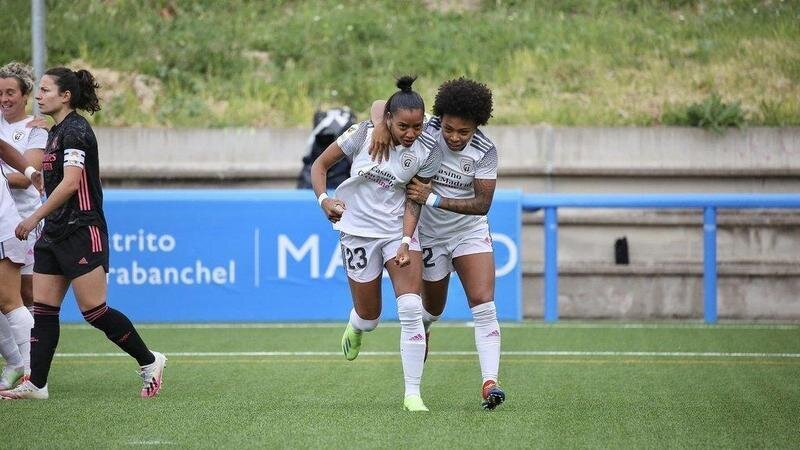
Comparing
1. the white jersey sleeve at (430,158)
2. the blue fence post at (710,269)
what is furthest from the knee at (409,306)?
the blue fence post at (710,269)

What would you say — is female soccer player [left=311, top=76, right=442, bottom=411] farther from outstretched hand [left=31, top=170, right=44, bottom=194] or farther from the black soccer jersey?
outstretched hand [left=31, top=170, right=44, bottom=194]

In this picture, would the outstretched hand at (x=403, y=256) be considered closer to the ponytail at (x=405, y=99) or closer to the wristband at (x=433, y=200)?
the wristband at (x=433, y=200)

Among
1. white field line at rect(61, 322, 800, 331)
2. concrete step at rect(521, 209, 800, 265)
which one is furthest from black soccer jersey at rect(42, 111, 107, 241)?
concrete step at rect(521, 209, 800, 265)

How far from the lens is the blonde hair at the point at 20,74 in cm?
867

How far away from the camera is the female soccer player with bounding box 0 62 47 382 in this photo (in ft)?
28.5

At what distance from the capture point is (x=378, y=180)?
795 centimetres

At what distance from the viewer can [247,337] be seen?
42.1 feet

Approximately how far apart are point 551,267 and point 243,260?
126 inches

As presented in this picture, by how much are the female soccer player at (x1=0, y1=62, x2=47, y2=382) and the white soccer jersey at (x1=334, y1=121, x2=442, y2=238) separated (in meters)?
Result: 2.05

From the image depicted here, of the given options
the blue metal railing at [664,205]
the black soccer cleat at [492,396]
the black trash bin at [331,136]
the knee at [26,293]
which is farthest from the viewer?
the black trash bin at [331,136]

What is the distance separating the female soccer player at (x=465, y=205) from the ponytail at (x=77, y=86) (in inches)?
67.0

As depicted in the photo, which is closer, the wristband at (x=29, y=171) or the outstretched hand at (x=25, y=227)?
the outstretched hand at (x=25, y=227)

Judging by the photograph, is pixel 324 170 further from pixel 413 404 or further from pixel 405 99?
pixel 413 404

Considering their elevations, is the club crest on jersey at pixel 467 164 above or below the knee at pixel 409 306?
above
